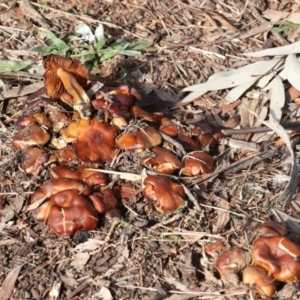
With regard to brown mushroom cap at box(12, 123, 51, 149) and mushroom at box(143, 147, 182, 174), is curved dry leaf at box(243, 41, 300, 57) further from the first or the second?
brown mushroom cap at box(12, 123, 51, 149)

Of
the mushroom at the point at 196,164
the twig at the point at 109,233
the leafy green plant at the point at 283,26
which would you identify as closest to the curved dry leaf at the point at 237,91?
the leafy green plant at the point at 283,26

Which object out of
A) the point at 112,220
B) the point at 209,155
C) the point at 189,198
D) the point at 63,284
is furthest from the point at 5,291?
the point at 209,155

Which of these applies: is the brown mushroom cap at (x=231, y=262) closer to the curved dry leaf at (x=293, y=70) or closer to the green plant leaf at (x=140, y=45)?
the curved dry leaf at (x=293, y=70)

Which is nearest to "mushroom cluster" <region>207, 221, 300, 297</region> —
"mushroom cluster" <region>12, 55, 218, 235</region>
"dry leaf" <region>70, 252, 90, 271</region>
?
"mushroom cluster" <region>12, 55, 218, 235</region>

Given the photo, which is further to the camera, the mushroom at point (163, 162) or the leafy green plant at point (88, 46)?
the leafy green plant at point (88, 46)

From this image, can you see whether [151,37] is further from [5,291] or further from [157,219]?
[5,291]

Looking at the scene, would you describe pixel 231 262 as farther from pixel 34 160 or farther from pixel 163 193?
pixel 34 160
